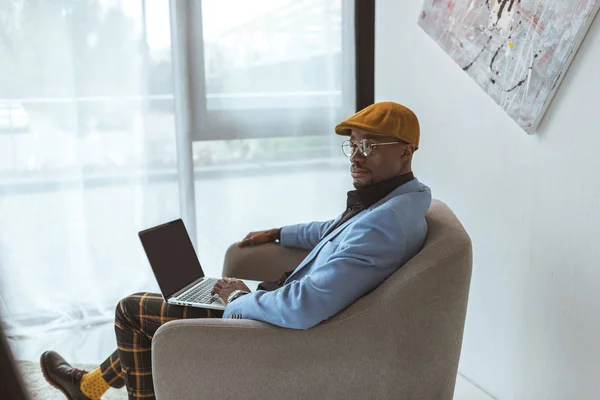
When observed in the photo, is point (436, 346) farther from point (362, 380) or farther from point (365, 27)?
point (365, 27)

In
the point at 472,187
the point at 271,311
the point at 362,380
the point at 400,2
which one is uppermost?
the point at 400,2

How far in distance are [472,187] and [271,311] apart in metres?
1.10

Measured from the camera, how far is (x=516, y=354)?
221 cm

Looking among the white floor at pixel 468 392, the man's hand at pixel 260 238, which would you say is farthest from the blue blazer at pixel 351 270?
the white floor at pixel 468 392

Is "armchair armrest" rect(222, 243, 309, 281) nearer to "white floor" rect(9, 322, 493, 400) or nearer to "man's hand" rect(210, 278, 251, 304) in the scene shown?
"man's hand" rect(210, 278, 251, 304)

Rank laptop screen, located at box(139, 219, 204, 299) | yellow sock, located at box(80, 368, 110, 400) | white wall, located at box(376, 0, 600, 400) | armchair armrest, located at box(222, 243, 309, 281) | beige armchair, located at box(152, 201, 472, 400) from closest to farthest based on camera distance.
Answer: beige armchair, located at box(152, 201, 472, 400), white wall, located at box(376, 0, 600, 400), laptop screen, located at box(139, 219, 204, 299), yellow sock, located at box(80, 368, 110, 400), armchair armrest, located at box(222, 243, 309, 281)

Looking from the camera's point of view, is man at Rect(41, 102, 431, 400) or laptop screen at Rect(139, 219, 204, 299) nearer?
man at Rect(41, 102, 431, 400)

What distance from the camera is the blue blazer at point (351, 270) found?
1.58 m

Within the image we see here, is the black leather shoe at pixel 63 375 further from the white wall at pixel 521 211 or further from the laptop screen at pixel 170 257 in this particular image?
the white wall at pixel 521 211

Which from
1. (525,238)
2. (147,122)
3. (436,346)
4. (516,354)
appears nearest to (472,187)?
(525,238)

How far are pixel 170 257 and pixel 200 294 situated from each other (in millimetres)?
171

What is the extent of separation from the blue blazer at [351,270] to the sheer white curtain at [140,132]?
4.88 ft

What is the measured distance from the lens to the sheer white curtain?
2908mm

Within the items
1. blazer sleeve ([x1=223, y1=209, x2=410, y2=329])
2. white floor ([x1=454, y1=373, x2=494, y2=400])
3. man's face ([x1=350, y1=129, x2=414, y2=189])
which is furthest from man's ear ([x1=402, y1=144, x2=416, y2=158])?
white floor ([x1=454, y1=373, x2=494, y2=400])
